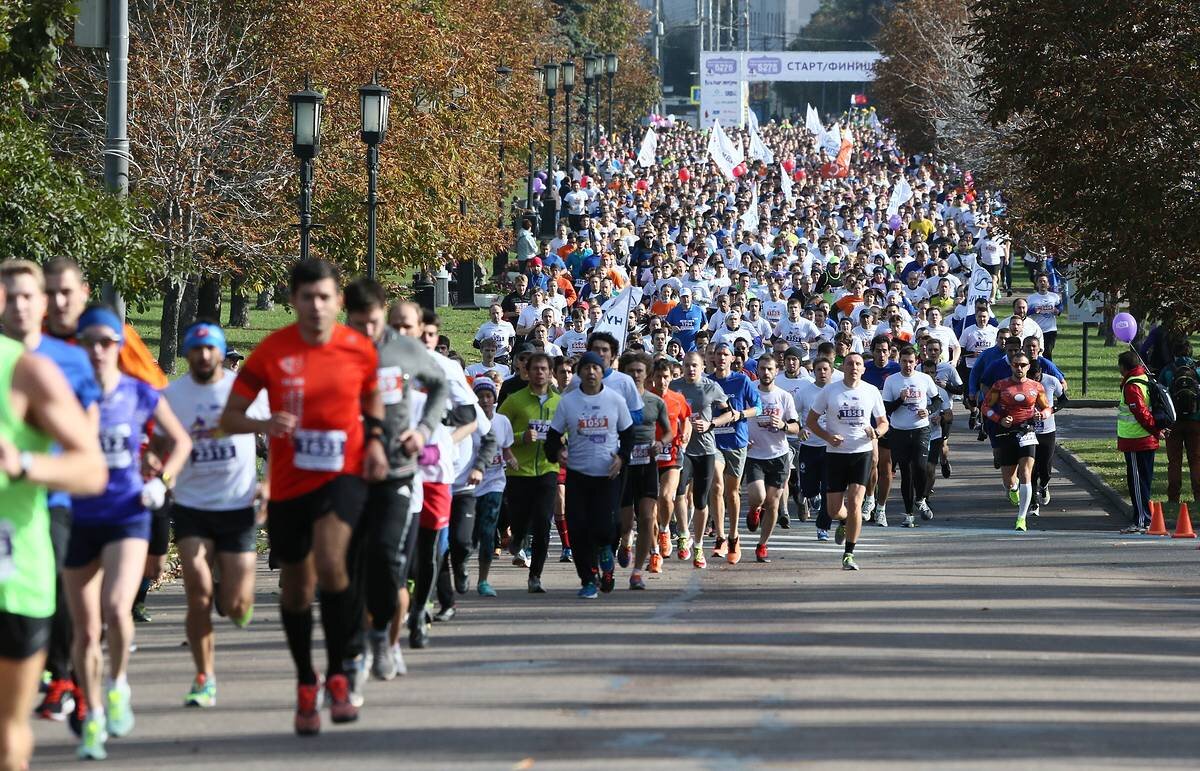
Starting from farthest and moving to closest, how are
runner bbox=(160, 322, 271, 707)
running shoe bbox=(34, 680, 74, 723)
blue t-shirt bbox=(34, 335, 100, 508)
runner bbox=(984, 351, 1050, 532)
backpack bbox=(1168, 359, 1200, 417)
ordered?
backpack bbox=(1168, 359, 1200, 417) < runner bbox=(984, 351, 1050, 532) < runner bbox=(160, 322, 271, 707) < running shoe bbox=(34, 680, 74, 723) < blue t-shirt bbox=(34, 335, 100, 508)

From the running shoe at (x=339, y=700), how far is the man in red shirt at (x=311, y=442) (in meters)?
0.21

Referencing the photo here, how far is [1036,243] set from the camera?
138ft

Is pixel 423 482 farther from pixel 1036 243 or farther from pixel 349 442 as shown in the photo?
pixel 1036 243

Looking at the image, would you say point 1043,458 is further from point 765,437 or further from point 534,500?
point 534,500

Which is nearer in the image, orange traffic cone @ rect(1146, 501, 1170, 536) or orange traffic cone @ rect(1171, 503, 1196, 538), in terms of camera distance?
orange traffic cone @ rect(1171, 503, 1196, 538)

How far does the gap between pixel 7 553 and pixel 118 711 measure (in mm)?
2638

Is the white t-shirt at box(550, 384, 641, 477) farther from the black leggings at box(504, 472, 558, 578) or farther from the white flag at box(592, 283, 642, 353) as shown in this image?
the white flag at box(592, 283, 642, 353)

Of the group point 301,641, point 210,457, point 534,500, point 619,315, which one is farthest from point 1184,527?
point 301,641

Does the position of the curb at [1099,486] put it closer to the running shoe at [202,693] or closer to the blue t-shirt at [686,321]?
the blue t-shirt at [686,321]

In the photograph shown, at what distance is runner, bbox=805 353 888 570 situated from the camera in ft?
56.1

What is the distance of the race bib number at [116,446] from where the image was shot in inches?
357

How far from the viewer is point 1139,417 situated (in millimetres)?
20062

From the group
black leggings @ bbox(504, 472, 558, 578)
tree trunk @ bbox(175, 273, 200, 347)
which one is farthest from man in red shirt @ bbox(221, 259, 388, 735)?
tree trunk @ bbox(175, 273, 200, 347)

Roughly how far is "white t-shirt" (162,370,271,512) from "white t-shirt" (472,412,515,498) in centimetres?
463
